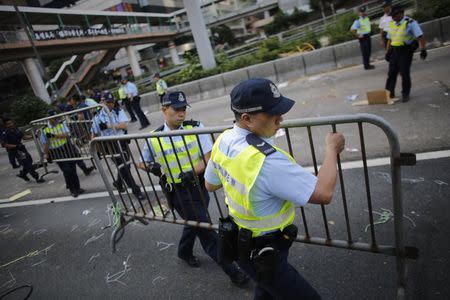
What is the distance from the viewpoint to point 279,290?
1948 millimetres

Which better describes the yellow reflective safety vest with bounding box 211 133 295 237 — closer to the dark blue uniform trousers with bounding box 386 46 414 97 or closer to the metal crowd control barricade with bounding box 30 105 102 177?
the metal crowd control barricade with bounding box 30 105 102 177

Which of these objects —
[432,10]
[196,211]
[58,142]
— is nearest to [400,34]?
[196,211]

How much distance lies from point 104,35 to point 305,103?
3383 centimetres

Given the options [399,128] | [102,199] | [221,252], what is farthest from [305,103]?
[221,252]

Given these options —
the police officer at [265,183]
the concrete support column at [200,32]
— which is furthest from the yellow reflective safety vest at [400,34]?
the concrete support column at [200,32]

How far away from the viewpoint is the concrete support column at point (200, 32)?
14352 millimetres

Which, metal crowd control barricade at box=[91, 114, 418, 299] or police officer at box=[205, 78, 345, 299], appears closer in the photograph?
police officer at box=[205, 78, 345, 299]

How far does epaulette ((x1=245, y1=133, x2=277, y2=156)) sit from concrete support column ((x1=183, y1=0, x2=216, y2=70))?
13585 mm

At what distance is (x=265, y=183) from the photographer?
5.43 feet

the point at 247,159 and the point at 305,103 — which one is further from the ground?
the point at 247,159

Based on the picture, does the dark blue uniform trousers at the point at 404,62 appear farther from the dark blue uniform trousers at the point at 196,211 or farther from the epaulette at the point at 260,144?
the epaulette at the point at 260,144

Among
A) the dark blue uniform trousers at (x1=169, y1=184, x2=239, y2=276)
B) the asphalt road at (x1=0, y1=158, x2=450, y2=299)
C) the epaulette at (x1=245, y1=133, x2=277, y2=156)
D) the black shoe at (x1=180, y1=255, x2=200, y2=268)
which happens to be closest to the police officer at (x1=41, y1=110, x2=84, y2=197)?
the asphalt road at (x1=0, y1=158, x2=450, y2=299)

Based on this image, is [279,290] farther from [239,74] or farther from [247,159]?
[239,74]

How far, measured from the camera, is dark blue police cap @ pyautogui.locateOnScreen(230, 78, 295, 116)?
162cm
